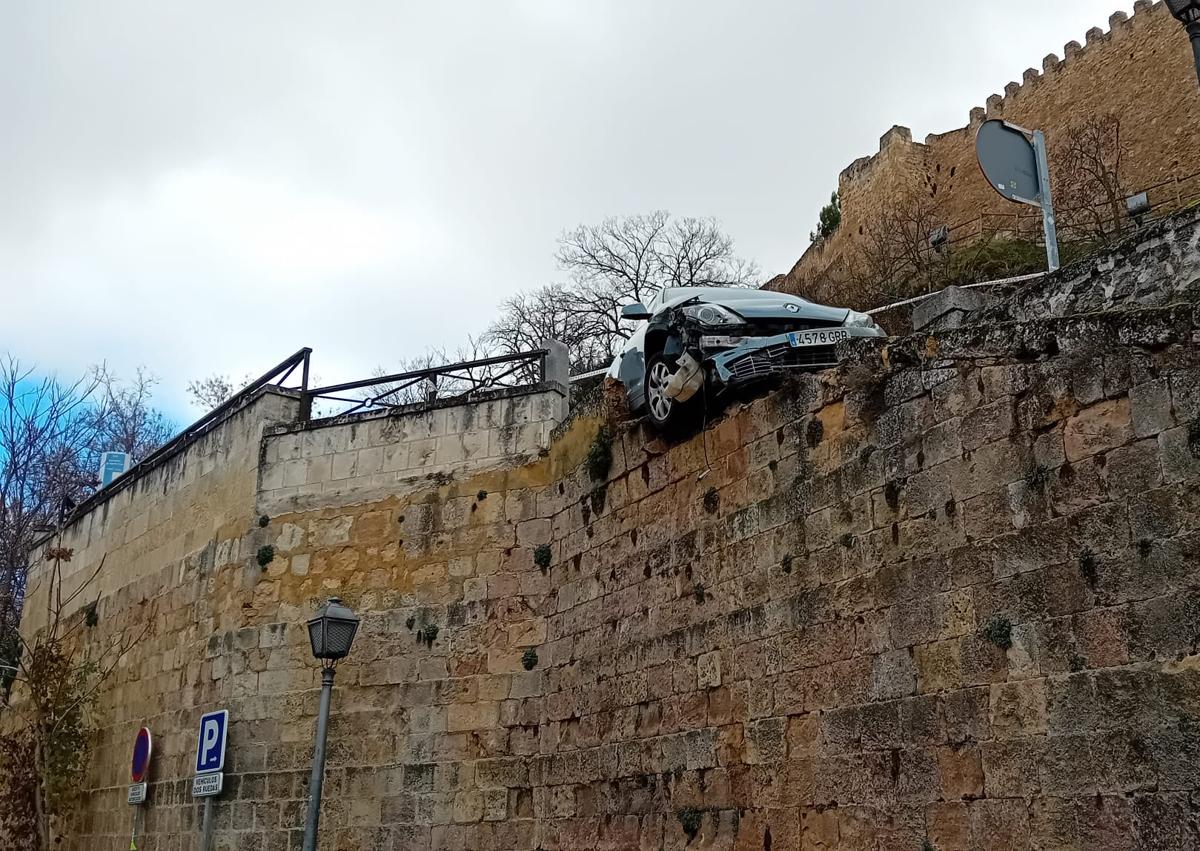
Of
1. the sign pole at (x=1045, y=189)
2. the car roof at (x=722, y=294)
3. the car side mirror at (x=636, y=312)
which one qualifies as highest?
the sign pole at (x=1045, y=189)

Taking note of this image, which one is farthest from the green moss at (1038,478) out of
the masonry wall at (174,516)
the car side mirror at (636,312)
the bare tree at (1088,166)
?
the bare tree at (1088,166)

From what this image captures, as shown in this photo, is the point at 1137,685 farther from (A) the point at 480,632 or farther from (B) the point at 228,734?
(B) the point at 228,734

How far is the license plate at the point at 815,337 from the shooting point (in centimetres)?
829

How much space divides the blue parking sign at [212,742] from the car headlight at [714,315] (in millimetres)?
5788

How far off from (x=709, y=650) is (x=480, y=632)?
2.97 metres

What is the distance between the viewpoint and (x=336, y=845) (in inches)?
409

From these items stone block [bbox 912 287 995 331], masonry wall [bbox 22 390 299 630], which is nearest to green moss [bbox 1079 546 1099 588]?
stone block [bbox 912 287 995 331]

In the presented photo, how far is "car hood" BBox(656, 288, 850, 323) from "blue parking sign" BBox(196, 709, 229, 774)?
18.9 ft

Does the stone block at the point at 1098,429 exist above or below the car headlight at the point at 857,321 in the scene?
below

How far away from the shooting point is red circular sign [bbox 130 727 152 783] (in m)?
11.9

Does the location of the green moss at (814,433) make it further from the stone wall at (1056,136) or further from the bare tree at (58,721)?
the stone wall at (1056,136)

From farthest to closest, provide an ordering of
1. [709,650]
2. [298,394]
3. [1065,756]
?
[298,394] < [709,650] < [1065,756]

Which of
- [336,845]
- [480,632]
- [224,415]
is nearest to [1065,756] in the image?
[480,632]

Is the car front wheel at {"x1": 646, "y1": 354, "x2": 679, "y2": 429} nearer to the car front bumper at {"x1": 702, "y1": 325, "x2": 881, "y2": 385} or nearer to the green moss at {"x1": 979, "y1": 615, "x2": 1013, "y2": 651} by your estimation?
the car front bumper at {"x1": 702, "y1": 325, "x2": 881, "y2": 385}
